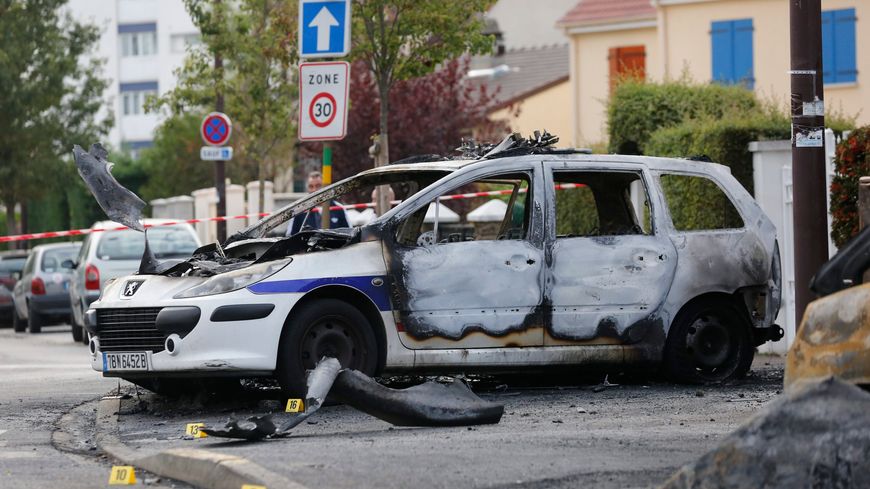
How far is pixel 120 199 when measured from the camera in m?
11.9

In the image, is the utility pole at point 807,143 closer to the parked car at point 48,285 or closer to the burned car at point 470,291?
the burned car at point 470,291

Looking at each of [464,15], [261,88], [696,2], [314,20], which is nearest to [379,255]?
[314,20]

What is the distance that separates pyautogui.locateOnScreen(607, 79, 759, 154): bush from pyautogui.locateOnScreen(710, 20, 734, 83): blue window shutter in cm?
1309

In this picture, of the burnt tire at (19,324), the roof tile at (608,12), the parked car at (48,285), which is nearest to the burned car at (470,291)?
the parked car at (48,285)

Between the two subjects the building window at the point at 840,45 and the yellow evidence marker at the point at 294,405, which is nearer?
the yellow evidence marker at the point at 294,405

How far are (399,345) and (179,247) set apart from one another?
10976 mm

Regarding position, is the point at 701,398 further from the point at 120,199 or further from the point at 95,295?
the point at 95,295

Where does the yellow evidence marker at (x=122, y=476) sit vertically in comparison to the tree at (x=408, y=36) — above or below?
below

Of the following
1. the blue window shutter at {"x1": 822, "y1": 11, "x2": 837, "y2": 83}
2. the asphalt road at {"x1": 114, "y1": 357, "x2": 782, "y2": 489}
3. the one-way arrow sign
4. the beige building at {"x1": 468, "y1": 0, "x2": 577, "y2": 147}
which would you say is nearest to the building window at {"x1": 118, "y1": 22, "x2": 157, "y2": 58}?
the beige building at {"x1": 468, "y1": 0, "x2": 577, "y2": 147}

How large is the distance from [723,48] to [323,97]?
21996mm

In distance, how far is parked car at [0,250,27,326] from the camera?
102 feet

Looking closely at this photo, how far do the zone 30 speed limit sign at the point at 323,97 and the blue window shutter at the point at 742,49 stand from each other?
70.7 ft

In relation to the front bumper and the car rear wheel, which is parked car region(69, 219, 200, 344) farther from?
the front bumper

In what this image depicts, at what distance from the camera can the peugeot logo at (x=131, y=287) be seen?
11016 mm
